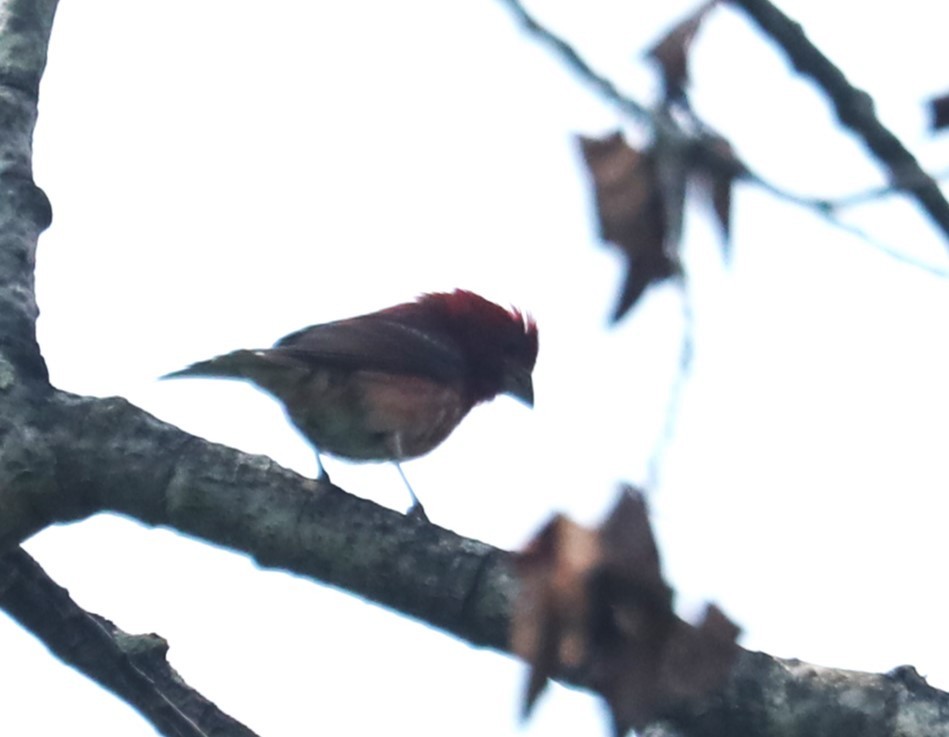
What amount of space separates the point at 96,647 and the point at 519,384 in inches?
138

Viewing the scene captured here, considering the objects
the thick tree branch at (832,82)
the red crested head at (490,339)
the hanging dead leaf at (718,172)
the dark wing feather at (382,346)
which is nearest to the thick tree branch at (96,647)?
the dark wing feather at (382,346)

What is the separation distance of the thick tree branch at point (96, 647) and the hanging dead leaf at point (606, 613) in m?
2.37

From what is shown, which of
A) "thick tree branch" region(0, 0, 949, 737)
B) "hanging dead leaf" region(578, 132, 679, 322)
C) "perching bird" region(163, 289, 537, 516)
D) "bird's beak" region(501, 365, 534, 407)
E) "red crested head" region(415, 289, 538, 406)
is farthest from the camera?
"bird's beak" region(501, 365, 534, 407)

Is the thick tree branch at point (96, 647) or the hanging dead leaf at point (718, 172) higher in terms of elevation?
the hanging dead leaf at point (718, 172)

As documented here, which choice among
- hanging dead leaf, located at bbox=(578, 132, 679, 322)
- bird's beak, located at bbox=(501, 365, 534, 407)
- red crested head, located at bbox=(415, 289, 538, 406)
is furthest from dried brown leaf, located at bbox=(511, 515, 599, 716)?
bird's beak, located at bbox=(501, 365, 534, 407)

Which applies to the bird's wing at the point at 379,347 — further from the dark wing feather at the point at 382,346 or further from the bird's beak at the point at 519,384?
the bird's beak at the point at 519,384

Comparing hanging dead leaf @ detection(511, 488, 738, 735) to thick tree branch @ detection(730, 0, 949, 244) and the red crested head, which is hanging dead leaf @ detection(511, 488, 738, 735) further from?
the red crested head

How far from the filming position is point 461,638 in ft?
12.1

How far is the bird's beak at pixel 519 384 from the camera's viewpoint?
7352mm

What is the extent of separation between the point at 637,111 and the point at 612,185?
0.37 feet

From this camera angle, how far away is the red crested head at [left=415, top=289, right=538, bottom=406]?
23.8 ft

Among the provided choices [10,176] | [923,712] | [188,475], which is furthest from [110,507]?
[923,712]

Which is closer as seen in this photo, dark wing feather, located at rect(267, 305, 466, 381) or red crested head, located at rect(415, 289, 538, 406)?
dark wing feather, located at rect(267, 305, 466, 381)

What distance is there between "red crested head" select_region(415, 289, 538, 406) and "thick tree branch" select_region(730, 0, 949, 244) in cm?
523
